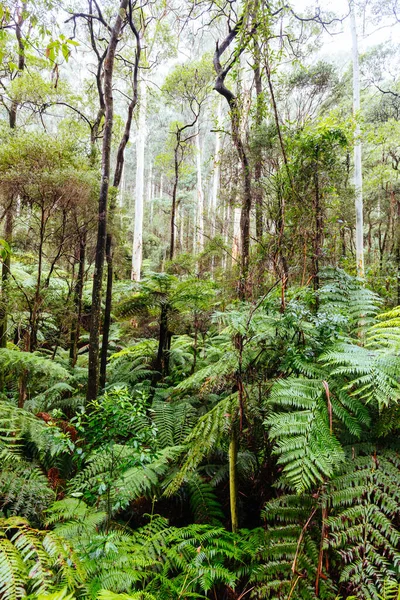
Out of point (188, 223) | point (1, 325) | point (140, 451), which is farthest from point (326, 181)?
point (188, 223)

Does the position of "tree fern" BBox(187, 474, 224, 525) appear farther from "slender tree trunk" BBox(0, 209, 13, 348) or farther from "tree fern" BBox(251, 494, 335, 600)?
"slender tree trunk" BBox(0, 209, 13, 348)

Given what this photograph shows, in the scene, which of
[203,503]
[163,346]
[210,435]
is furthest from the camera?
[163,346]

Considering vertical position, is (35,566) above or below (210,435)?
below

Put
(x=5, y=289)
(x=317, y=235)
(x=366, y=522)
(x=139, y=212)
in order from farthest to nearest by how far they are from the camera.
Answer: (x=139, y=212) < (x=5, y=289) < (x=317, y=235) < (x=366, y=522)

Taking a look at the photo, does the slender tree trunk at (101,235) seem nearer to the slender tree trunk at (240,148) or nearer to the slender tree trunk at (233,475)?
the slender tree trunk at (240,148)

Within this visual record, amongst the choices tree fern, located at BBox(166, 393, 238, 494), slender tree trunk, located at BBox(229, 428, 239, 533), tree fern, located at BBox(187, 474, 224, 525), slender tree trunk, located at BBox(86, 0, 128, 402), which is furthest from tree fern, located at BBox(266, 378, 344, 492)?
slender tree trunk, located at BBox(86, 0, 128, 402)

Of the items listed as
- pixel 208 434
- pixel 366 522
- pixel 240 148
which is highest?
pixel 240 148

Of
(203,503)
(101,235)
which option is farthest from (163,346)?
→ (203,503)

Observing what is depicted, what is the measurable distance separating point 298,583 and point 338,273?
101 inches

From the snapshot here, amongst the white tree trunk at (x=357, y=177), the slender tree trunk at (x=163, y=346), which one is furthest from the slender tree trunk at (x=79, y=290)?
the white tree trunk at (x=357, y=177)

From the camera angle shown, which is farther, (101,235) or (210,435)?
(101,235)

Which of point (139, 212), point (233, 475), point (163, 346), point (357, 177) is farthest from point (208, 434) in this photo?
point (139, 212)

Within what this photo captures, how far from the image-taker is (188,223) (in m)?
26.3

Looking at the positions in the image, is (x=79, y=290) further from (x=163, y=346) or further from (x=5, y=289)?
(x=163, y=346)
